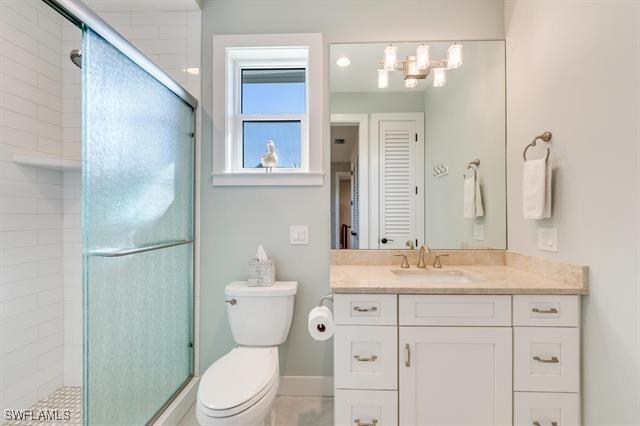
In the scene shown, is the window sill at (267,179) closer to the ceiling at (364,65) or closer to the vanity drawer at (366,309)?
the ceiling at (364,65)

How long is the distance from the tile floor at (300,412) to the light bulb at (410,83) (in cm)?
198

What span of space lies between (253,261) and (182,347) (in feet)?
2.21

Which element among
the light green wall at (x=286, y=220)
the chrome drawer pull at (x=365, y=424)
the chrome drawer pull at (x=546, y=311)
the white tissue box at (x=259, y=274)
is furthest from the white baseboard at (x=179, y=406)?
the chrome drawer pull at (x=546, y=311)

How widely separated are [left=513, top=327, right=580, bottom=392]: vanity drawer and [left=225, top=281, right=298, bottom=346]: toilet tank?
1.13 m

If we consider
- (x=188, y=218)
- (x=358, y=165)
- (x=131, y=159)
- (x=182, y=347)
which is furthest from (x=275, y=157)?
(x=182, y=347)

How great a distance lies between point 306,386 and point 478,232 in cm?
144

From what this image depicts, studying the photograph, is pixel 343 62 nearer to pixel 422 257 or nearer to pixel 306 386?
pixel 422 257

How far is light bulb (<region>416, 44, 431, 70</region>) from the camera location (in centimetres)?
185

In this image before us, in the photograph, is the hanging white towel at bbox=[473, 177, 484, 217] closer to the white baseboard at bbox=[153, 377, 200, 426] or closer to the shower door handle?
the shower door handle

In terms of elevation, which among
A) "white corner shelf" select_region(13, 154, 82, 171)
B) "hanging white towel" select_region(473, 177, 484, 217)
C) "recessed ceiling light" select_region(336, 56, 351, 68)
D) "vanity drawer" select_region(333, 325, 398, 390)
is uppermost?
"recessed ceiling light" select_region(336, 56, 351, 68)

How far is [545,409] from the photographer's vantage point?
1.32 metres


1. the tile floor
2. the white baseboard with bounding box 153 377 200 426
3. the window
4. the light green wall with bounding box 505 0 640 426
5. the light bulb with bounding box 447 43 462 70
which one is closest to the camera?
the light green wall with bounding box 505 0 640 426

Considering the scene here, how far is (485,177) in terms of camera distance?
1923mm

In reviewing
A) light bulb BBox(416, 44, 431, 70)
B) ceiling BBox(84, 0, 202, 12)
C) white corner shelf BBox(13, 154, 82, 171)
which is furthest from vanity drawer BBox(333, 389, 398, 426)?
ceiling BBox(84, 0, 202, 12)
